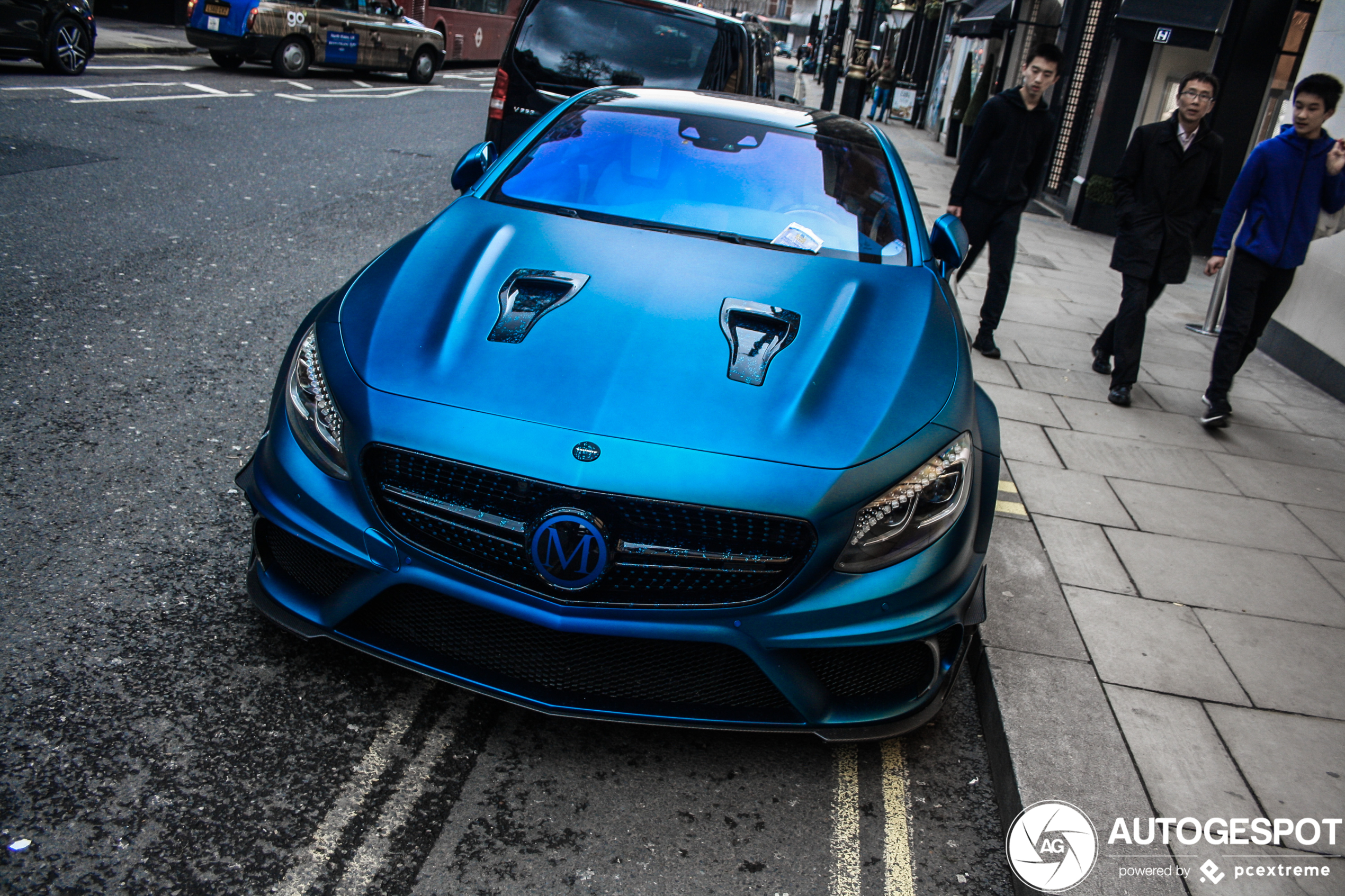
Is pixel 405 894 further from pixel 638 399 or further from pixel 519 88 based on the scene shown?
pixel 519 88

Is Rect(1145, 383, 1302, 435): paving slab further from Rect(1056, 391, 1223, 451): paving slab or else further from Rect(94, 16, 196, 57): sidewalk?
Rect(94, 16, 196, 57): sidewalk

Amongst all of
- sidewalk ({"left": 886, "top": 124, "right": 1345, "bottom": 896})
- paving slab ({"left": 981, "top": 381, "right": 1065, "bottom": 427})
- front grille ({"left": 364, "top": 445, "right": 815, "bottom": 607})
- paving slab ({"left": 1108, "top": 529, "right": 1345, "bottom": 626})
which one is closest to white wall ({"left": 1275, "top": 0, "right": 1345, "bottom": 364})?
sidewalk ({"left": 886, "top": 124, "right": 1345, "bottom": 896})

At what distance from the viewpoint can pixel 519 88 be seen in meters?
8.22

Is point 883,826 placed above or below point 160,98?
above

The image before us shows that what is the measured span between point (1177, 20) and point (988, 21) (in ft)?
17.5

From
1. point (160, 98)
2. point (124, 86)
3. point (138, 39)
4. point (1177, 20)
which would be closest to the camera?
point (1177, 20)

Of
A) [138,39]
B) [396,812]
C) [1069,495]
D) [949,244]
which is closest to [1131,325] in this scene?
[1069,495]

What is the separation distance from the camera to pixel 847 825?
Result: 2656 millimetres

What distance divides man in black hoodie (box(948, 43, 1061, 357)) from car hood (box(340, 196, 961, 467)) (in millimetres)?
3573

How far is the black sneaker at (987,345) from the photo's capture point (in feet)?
23.0

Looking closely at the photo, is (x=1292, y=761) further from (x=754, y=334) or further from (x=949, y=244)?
(x=949, y=244)

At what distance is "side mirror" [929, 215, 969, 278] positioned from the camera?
4.11m

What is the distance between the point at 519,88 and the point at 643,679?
264 inches

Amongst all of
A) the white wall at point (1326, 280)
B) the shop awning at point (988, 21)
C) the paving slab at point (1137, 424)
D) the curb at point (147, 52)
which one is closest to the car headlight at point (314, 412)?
the paving slab at point (1137, 424)
